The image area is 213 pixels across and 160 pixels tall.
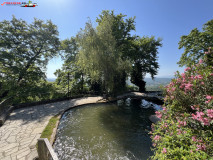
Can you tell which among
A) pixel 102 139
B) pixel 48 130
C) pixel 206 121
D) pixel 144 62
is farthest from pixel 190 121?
pixel 144 62

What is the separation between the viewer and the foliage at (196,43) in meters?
12.8

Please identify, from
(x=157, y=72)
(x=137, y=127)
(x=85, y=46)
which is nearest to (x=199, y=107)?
(x=137, y=127)

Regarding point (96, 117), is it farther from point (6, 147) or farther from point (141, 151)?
point (6, 147)

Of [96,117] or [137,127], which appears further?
[96,117]

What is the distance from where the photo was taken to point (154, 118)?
7.18 meters

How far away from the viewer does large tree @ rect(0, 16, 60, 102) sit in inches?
417

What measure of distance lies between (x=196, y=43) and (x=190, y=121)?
16.7 m

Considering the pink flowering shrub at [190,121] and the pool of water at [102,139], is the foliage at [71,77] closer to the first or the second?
the pool of water at [102,139]

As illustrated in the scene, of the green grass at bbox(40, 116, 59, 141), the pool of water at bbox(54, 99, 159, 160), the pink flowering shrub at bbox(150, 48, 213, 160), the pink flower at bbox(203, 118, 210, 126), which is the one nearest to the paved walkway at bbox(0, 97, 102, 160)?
the green grass at bbox(40, 116, 59, 141)

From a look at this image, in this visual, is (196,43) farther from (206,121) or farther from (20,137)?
(20,137)

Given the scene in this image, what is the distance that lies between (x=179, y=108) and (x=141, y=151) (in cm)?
262

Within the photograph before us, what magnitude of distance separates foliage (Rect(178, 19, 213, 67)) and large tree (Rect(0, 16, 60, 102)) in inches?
767

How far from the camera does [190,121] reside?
2076 mm

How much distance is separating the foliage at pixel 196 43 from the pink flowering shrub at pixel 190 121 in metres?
12.6
